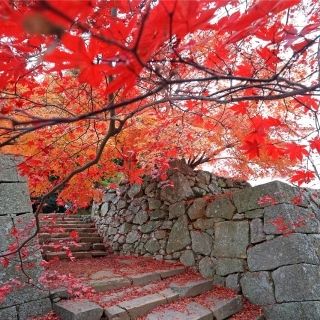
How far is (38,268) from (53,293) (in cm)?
33

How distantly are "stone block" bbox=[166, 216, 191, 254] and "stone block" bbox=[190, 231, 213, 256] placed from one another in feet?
0.40

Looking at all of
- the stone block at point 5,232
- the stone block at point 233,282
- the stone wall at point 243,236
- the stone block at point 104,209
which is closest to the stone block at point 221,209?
the stone wall at point 243,236

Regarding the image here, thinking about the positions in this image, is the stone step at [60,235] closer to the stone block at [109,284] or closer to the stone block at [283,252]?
the stone block at [109,284]

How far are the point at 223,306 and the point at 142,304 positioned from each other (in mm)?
1058

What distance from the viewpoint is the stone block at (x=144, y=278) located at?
4382 millimetres

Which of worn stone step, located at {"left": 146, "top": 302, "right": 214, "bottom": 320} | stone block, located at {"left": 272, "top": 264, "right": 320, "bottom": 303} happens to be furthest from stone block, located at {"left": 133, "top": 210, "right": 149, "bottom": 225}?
stone block, located at {"left": 272, "top": 264, "right": 320, "bottom": 303}

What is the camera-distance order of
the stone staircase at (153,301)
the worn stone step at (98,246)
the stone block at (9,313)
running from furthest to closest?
the worn stone step at (98,246), the stone staircase at (153,301), the stone block at (9,313)

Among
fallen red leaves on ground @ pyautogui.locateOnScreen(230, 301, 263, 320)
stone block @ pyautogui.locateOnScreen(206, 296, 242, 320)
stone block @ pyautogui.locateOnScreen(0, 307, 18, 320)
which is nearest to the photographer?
stone block @ pyautogui.locateOnScreen(0, 307, 18, 320)

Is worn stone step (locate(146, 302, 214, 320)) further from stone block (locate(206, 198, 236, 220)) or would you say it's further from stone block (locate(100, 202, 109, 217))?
stone block (locate(100, 202, 109, 217))

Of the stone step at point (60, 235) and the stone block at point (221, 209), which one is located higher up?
the stone block at point (221, 209)

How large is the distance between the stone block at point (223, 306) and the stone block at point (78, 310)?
4.67 ft

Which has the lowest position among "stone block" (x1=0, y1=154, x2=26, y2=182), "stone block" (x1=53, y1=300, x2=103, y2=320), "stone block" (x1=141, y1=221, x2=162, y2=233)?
"stone block" (x1=53, y1=300, x2=103, y2=320)

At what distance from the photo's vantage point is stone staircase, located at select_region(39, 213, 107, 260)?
5.66 metres

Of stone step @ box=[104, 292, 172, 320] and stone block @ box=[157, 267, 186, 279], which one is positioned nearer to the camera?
stone step @ box=[104, 292, 172, 320]
